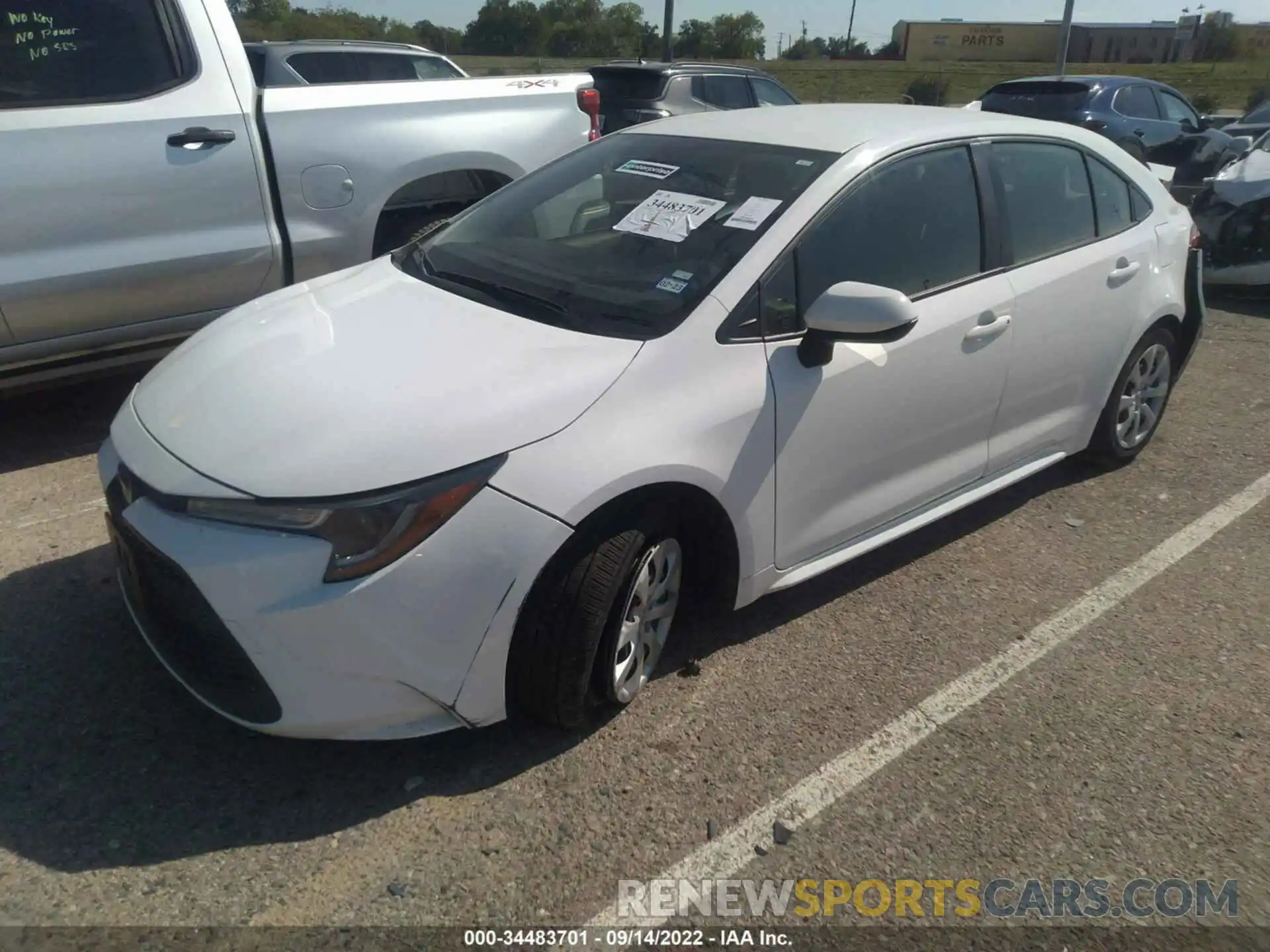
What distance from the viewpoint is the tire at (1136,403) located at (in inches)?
171

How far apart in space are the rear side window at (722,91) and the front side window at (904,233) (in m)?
8.39

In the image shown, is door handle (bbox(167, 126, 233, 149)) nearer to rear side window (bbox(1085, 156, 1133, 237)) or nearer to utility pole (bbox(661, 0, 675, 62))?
rear side window (bbox(1085, 156, 1133, 237))

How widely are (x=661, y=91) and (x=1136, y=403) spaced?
25.0 ft

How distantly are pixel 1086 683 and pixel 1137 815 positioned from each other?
0.58 meters

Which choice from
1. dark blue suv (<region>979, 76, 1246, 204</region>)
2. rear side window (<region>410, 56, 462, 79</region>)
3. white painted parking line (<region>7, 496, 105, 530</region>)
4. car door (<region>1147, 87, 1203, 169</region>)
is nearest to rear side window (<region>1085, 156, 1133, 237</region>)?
white painted parking line (<region>7, 496, 105, 530</region>)

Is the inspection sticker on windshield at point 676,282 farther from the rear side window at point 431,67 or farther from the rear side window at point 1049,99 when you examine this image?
the rear side window at point 1049,99

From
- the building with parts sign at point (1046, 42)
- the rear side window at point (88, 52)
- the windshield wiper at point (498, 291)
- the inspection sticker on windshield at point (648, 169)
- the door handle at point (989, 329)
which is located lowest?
the building with parts sign at point (1046, 42)

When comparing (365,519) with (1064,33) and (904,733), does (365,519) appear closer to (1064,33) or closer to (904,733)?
(904,733)

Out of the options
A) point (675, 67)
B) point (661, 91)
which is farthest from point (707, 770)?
point (675, 67)

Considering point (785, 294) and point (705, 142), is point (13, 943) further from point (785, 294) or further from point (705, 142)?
point (705, 142)

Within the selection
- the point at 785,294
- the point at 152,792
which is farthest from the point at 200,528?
the point at 785,294

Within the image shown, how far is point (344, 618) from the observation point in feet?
7.34

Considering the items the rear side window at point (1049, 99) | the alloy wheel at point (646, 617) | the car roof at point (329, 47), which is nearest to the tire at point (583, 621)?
the alloy wheel at point (646, 617)
